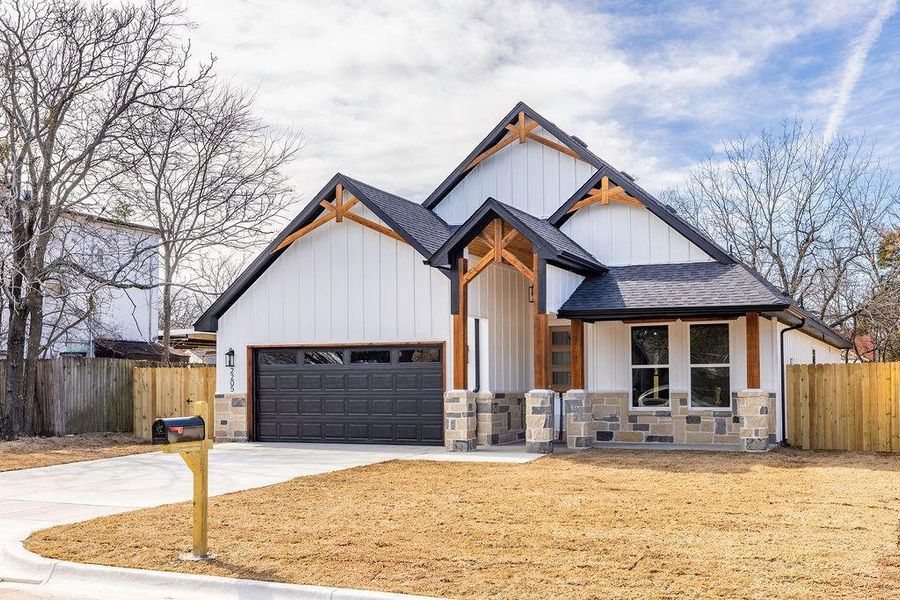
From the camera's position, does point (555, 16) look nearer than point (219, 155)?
Yes

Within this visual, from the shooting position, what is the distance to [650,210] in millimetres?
18781

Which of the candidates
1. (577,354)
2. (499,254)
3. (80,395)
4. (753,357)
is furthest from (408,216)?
(80,395)

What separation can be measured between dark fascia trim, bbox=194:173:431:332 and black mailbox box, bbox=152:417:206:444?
10051 mm

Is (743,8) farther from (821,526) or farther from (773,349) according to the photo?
(821,526)

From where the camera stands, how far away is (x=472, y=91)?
18109 mm

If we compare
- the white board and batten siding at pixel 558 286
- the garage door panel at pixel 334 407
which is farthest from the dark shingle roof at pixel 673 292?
the garage door panel at pixel 334 407

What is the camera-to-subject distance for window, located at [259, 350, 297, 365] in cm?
1958

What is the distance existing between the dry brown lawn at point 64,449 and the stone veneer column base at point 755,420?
11.5 meters

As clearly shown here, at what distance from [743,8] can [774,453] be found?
759cm

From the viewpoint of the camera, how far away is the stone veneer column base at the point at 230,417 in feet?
64.6

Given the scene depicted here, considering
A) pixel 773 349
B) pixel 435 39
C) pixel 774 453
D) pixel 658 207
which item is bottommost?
pixel 774 453

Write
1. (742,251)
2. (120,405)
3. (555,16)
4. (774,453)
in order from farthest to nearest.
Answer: (742,251), (120,405), (774,453), (555,16)

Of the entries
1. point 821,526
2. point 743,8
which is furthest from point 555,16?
point 821,526

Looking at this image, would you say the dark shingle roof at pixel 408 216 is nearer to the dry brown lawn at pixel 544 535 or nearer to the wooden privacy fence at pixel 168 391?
the wooden privacy fence at pixel 168 391
